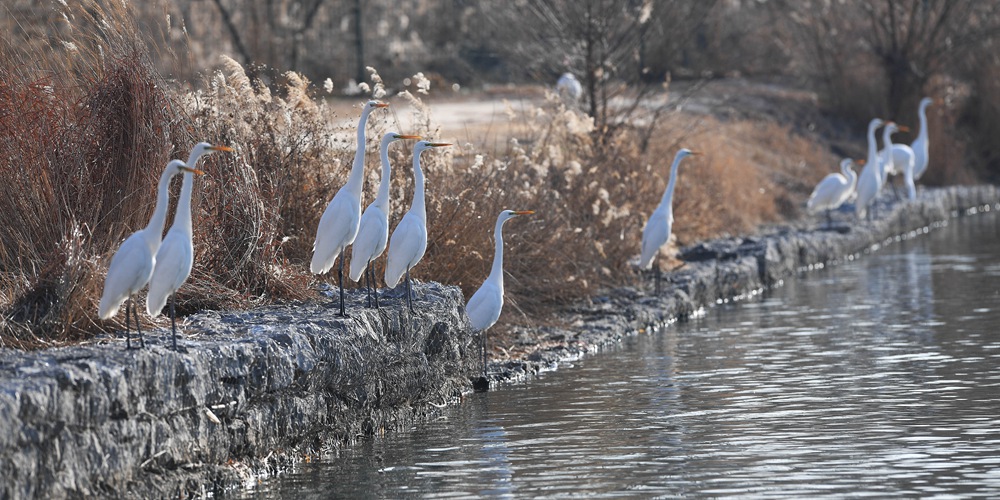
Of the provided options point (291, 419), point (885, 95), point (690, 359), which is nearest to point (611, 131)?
point (690, 359)

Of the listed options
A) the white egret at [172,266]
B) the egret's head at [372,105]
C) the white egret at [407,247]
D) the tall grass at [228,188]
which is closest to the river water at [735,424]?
the white egret at [407,247]

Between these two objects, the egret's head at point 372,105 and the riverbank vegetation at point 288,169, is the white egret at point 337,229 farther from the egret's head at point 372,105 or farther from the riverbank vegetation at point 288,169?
the egret's head at point 372,105

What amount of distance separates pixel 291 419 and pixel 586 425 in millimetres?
2108

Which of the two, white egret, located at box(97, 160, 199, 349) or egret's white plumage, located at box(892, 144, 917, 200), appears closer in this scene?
white egret, located at box(97, 160, 199, 349)

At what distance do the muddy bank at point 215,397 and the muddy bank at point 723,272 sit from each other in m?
1.84

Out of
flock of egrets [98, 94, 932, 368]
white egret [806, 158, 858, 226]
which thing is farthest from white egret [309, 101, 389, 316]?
white egret [806, 158, 858, 226]

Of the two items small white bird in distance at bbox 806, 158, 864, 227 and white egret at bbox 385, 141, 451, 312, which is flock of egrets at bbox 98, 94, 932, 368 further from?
small white bird in distance at bbox 806, 158, 864, 227

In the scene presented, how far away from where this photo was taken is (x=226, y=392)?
7562 millimetres

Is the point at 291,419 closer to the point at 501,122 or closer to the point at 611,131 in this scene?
the point at 611,131

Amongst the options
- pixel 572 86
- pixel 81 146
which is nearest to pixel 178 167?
pixel 81 146

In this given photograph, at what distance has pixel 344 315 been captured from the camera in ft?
29.5

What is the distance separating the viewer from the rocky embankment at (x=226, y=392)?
631 centimetres

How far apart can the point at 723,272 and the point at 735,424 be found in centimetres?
774

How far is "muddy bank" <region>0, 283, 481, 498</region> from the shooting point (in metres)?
6.29
